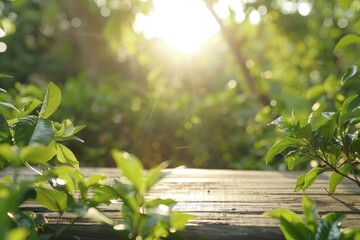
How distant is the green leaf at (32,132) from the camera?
1.13 m

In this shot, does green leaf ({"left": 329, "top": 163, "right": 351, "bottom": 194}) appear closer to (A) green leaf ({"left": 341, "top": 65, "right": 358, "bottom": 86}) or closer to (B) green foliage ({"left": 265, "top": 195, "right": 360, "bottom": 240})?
(A) green leaf ({"left": 341, "top": 65, "right": 358, "bottom": 86})

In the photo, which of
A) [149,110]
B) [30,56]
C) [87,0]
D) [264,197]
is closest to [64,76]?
[30,56]

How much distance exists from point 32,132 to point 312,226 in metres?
0.65

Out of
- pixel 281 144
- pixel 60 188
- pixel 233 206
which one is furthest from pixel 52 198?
pixel 281 144

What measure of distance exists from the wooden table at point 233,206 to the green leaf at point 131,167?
67 mm

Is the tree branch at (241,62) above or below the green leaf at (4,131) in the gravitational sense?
above

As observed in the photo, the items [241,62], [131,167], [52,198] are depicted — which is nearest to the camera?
[131,167]

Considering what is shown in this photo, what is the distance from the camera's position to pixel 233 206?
4.39ft

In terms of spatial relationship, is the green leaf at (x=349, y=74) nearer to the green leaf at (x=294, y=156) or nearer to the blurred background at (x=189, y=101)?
the green leaf at (x=294, y=156)

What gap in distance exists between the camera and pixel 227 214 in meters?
1.24

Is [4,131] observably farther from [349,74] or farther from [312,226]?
[349,74]

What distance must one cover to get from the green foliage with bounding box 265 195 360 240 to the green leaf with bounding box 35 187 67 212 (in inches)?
17.6

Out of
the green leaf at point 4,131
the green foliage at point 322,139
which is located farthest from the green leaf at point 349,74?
the green leaf at point 4,131

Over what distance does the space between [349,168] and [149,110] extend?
3533 millimetres
